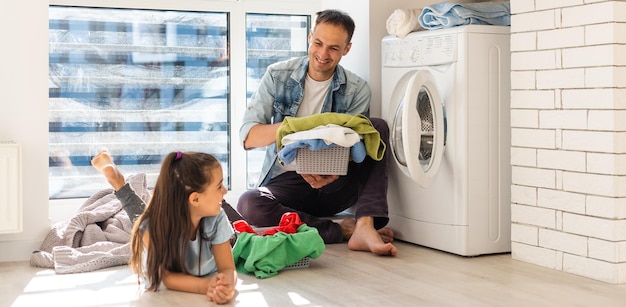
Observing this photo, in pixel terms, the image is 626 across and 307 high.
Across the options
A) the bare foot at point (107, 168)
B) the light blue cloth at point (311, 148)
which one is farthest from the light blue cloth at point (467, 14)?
the bare foot at point (107, 168)

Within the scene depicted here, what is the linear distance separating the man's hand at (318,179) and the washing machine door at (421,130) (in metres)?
0.30

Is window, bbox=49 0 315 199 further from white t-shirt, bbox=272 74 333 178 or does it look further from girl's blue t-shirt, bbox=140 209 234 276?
girl's blue t-shirt, bbox=140 209 234 276

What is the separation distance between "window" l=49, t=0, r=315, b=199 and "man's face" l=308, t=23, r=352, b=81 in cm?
78

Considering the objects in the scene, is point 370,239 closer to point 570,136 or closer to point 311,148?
point 311,148

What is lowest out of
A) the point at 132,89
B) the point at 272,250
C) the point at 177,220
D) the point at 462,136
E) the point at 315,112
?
the point at 272,250

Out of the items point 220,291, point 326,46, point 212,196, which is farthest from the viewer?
point 326,46

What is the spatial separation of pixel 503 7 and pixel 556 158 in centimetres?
67

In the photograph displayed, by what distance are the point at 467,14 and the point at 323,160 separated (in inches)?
30.1

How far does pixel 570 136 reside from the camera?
2859 millimetres

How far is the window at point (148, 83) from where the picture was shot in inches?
154

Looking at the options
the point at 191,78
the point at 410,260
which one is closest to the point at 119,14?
the point at 191,78

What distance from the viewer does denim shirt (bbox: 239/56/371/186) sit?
11.5ft

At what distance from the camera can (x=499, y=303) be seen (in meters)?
2.41

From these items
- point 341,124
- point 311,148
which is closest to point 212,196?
point 311,148
